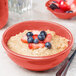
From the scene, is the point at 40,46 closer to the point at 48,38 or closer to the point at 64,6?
the point at 48,38

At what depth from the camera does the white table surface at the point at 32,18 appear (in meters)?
0.77

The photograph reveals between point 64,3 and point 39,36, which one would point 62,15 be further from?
point 39,36

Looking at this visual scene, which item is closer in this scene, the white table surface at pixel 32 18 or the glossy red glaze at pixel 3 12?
the white table surface at pixel 32 18

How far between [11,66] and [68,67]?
0.78 ft

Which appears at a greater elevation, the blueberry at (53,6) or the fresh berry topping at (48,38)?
the fresh berry topping at (48,38)

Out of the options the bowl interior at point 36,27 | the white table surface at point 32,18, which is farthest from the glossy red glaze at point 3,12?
the bowl interior at point 36,27

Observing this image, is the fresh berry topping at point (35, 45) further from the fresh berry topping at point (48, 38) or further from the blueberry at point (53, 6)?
the blueberry at point (53, 6)

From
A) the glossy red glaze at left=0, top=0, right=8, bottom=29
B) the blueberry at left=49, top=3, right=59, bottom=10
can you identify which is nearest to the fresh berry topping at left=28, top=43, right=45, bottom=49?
the glossy red glaze at left=0, top=0, right=8, bottom=29

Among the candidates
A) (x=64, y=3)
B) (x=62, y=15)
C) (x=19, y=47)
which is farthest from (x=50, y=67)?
(x=64, y=3)

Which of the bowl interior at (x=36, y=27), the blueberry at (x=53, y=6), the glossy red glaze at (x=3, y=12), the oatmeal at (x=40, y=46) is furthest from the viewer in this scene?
the blueberry at (x=53, y=6)

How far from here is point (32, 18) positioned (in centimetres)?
124

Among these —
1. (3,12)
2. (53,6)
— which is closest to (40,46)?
(3,12)

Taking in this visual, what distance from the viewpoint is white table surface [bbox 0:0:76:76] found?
77 cm

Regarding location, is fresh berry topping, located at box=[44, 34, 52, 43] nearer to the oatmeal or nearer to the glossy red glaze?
the oatmeal
